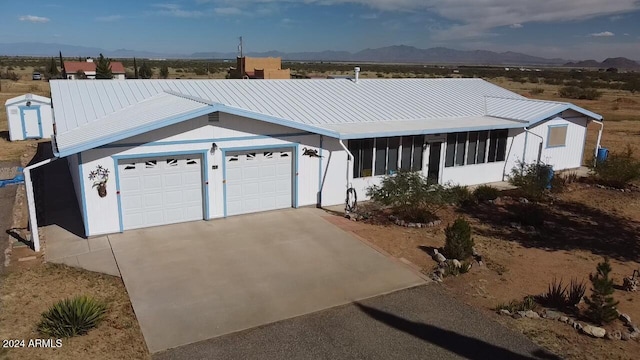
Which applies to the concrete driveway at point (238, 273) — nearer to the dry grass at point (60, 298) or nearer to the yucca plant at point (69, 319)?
the dry grass at point (60, 298)

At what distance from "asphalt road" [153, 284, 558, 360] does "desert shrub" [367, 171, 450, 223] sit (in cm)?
525

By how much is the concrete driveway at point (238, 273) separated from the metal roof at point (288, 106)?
9.95ft

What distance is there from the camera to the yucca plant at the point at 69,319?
7800 mm

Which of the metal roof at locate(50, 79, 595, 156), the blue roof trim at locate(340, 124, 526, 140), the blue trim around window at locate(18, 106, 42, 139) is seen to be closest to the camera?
the metal roof at locate(50, 79, 595, 156)

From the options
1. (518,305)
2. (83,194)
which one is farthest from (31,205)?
(518,305)

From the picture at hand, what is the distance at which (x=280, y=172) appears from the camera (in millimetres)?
14844

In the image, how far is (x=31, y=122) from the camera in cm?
2580

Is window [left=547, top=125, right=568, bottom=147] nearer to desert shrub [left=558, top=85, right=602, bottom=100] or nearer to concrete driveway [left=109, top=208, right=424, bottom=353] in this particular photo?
concrete driveway [left=109, top=208, right=424, bottom=353]

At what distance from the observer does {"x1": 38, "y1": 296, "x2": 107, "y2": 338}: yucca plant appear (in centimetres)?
780

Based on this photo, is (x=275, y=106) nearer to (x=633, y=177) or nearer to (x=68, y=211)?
(x=68, y=211)

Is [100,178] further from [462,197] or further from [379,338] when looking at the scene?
[462,197]

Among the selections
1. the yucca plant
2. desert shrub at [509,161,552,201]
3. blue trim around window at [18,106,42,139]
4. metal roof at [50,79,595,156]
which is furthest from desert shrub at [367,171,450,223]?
blue trim around window at [18,106,42,139]

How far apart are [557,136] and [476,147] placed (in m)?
4.80

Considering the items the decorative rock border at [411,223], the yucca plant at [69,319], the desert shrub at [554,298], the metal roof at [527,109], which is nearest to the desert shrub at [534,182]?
the metal roof at [527,109]
